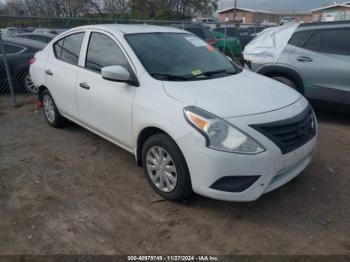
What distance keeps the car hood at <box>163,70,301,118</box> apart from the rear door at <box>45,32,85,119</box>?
173 centimetres

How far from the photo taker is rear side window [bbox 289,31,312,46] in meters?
5.79

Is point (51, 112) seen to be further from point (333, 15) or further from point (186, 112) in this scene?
point (333, 15)

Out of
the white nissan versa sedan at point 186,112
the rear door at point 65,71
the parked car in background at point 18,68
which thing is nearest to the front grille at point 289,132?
the white nissan versa sedan at point 186,112

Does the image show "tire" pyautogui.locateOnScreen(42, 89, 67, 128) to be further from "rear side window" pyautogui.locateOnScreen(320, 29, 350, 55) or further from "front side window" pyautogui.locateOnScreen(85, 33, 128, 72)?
"rear side window" pyautogui.locateOnScreen(320, 29, 350, 55)

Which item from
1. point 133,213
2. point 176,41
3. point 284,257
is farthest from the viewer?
point 176,41

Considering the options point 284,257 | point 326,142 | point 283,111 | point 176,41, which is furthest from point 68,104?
point 326,142

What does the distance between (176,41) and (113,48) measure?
787 millimetres

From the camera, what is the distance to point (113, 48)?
378cm

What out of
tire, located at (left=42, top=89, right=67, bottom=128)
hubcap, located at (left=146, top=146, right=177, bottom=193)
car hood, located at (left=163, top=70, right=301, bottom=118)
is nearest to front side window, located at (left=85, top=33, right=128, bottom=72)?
car hood, located at (left=163, top=70, right=301, bottom=118)

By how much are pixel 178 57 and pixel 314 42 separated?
3144 millimetres

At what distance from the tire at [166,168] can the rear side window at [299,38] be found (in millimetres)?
3923

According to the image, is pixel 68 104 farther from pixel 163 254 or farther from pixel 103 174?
pixel 163 254

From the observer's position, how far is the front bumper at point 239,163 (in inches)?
107

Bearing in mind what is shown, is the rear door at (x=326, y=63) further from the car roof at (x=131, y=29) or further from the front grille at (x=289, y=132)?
the car roof at (x=131, y=29)
